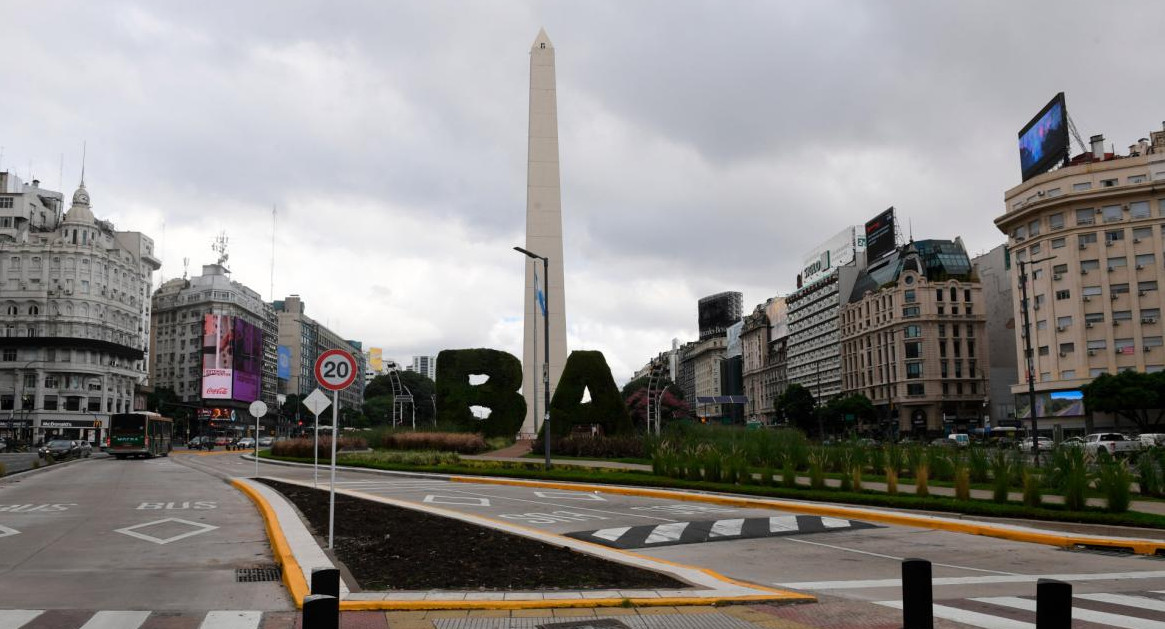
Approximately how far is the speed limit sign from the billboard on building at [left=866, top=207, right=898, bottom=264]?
10739 cm

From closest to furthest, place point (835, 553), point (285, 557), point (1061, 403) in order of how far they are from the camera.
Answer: point (285, 557), point (835, 553), point (1061, 403)

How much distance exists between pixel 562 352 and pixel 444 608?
4852cm

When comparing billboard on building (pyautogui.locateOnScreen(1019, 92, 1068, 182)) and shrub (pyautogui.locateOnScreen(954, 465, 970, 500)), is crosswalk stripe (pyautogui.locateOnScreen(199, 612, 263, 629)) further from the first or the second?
billboard on building (pyautogui.locateOnScreen(1019, 92, 1068, 182))

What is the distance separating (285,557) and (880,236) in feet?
374

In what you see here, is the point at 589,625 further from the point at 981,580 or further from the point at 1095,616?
the point at 981,580

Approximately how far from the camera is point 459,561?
10.3m

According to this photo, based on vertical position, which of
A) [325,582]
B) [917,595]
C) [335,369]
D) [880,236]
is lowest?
[917,595]

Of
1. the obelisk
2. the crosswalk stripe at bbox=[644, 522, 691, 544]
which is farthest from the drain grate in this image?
the obelisk

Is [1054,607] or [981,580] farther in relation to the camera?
[981,580]

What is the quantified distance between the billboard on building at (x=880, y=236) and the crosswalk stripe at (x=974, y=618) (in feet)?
359

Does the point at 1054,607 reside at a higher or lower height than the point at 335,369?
lower

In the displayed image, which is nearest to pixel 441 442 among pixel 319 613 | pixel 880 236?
pixel 319 613

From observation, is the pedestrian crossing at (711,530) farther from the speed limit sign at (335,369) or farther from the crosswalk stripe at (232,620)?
the crosswalk stripe at (232,620)

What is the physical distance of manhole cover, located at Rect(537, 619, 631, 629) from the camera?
720 cm
